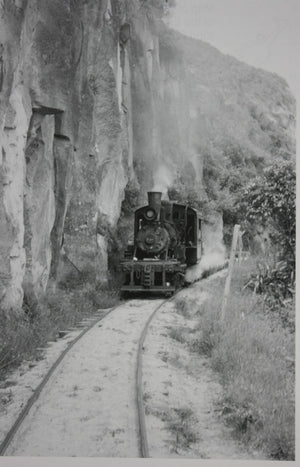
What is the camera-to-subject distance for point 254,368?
476cm

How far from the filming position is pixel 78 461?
413cm

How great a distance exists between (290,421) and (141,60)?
10381 mm

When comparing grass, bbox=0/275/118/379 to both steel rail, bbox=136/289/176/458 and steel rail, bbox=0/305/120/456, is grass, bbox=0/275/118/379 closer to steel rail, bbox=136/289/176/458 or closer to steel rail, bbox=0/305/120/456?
steel rail, bbox=0/305/120/456

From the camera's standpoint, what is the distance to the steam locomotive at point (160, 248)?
392 inches

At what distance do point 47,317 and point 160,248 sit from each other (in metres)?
4.15

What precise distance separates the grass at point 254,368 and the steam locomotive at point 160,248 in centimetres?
322

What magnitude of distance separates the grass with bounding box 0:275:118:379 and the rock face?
0.85ft

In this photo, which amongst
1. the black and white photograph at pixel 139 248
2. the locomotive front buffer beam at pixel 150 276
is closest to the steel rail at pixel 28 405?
the black and white photograph at pixel 139 248

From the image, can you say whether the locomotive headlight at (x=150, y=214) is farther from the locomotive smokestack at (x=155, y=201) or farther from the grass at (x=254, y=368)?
the grass at (x=254, y=368)

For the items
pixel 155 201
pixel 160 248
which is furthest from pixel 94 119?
pixel 160 248

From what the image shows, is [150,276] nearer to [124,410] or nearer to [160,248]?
[160,248]

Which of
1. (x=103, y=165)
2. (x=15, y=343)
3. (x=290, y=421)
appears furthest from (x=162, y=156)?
(x=290, y=421)

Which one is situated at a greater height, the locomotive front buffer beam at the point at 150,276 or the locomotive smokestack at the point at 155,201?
the locomotive smokestack at the point at 155,201

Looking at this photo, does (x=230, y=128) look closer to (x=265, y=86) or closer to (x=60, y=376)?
(x=265, y=86)
